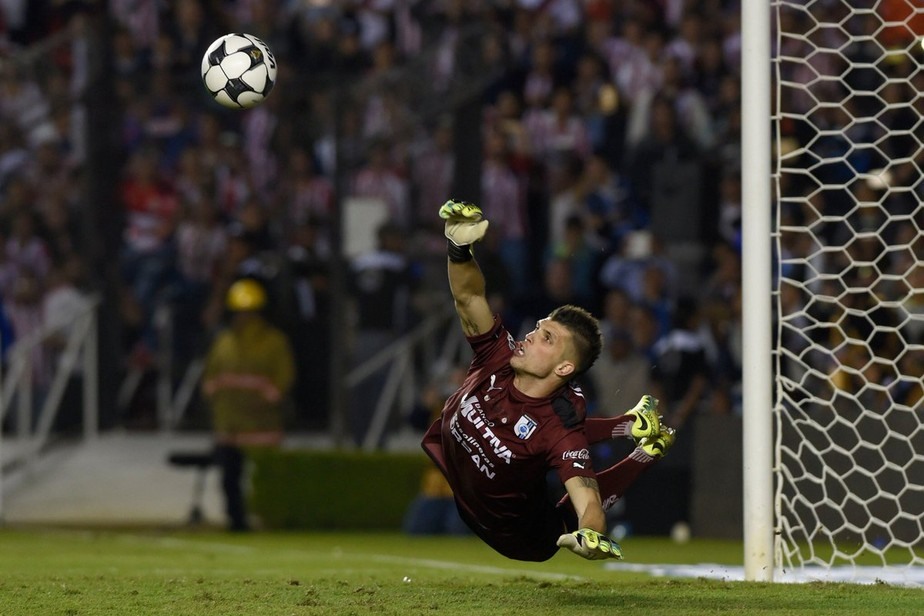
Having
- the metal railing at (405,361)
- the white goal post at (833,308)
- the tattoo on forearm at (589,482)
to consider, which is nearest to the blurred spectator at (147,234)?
the metal railing at (405,361)

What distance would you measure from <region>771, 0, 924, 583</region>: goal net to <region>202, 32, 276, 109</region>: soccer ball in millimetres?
3641

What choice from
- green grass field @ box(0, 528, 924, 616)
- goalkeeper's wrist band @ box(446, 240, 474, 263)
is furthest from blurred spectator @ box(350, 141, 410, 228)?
goalkeeper's wrist band @ box(446, 240, 474, 263)

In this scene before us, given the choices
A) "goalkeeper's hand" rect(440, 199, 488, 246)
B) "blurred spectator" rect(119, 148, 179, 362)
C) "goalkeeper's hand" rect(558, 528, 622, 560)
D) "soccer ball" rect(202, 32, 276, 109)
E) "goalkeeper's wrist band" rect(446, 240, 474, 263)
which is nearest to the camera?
Result: "goalkeeper's hand" rect(558, 528, 622, 560)

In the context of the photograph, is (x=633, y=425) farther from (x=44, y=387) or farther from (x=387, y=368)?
(x=44, y=387)

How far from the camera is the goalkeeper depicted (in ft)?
24.5

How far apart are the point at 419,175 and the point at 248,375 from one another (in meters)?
3.82

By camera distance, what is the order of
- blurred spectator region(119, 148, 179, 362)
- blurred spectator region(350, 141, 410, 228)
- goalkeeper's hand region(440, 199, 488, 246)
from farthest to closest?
1. blurred spectator region(350, 141, 410, 228)
2. blurred spectator region(119, 148, 179, 362)
3. goalkeeper's hand region(440, 199, 488, 246)

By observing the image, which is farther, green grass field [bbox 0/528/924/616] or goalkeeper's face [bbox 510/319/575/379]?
goalkeeper's face [bbox 510/319/575/379]

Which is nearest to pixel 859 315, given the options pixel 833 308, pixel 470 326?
pixel 833 308

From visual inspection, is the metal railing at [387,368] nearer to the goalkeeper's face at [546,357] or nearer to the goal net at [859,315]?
the goal net at [859,315]

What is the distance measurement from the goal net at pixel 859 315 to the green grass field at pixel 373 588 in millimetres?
1089

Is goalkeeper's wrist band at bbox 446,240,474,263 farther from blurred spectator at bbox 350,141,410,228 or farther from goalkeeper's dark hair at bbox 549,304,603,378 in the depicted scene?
blurred spectator at bbox 350,141,410,228

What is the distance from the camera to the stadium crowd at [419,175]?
53.1 feet

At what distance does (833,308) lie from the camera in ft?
45.3
